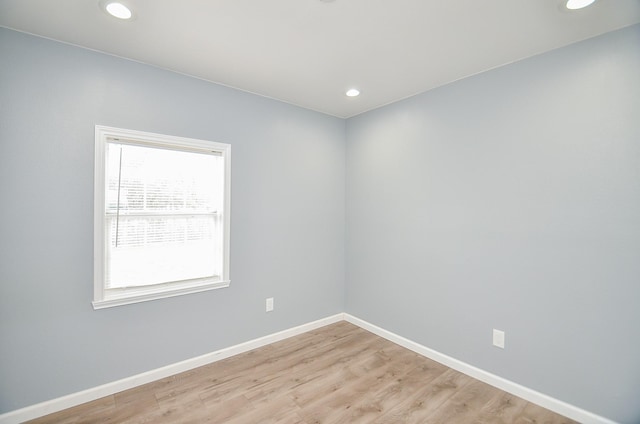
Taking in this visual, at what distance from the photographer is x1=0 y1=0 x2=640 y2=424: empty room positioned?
6.05 ft

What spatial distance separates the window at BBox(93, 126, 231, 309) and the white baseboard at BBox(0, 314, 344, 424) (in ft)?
2.04

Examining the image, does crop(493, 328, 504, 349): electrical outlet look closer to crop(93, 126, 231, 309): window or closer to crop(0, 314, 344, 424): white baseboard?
crop(0, 314, 344, 424): white baseboard

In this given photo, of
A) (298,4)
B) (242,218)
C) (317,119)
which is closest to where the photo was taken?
(298,4)

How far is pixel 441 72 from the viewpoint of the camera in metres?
2.47

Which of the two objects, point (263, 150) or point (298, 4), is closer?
point (298, 4)

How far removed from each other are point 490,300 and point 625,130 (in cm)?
149

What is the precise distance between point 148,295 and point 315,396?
158 centimetres

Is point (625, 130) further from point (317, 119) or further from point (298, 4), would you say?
point (317, 119)

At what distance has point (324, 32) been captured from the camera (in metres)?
1.92

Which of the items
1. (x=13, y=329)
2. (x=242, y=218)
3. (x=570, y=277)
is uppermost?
(x=242, y=218)

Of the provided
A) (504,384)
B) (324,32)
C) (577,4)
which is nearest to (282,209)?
(324,32)

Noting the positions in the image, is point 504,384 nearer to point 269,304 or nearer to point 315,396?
point 315,396

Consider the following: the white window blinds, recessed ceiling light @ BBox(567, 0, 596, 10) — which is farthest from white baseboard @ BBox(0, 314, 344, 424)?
recessed ceiling light @ BBox(567, 0, 596, 10)

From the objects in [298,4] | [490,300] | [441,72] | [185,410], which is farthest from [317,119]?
[185,410]
